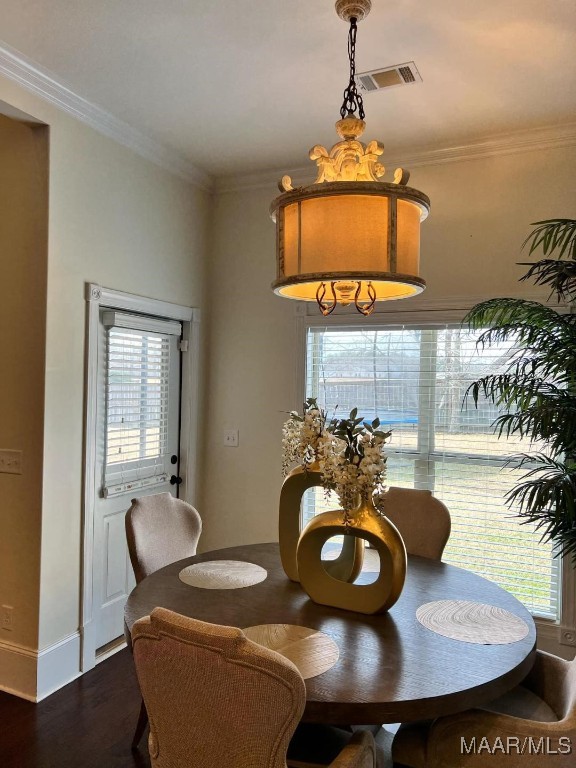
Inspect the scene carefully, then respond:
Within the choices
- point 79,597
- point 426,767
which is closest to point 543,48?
point 426,767

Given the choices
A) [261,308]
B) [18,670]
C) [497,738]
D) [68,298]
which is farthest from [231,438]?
[497,738]

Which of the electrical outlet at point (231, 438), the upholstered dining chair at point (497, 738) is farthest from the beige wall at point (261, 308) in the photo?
the upholstered dining chair at point (497, 738)

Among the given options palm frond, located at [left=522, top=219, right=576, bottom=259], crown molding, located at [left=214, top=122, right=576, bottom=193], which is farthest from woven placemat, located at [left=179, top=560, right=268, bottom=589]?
crown molding, located at [left=214, top=122, right=576, bottom=193]

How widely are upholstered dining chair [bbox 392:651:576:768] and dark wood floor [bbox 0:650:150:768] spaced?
119cm

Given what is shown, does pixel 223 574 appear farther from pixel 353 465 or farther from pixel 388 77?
pixel 388 77

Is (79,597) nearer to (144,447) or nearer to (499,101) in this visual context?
(144,447)

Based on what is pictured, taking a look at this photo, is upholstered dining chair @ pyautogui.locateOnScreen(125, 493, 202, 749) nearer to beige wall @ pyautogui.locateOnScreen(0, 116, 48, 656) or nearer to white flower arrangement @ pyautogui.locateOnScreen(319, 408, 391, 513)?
beige wall @ pyautogui.locateOnScreen(0, 116, 48, 656)

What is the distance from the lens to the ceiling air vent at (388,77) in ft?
8.16

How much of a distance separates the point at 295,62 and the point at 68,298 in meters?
1.52

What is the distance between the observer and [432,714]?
1.38 m

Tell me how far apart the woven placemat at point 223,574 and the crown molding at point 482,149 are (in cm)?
246

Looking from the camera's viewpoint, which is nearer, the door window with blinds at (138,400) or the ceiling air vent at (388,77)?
the ceiling air vent at (388,77)

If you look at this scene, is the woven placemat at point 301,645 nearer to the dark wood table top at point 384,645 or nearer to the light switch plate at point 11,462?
the dark wood table top at point 384,645

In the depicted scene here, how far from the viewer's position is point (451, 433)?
10.9ft
